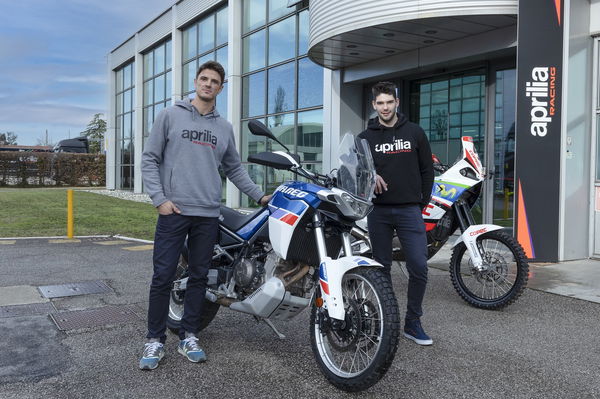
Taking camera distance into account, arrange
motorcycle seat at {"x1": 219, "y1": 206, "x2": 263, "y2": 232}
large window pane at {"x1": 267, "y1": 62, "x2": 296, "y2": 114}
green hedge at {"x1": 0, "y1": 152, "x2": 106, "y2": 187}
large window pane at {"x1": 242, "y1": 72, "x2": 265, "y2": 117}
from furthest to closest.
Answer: green hedge at {"x1": 0, "y1": 152, "x2": 106, "y2": 187} < large window pane at {"x1": 242, "y1": 72, "x2": 265, "y2": 117} < large window pane at {"x1": 267, "y1": 62, "x2": 296, "y2": 114} < motorcycle seat at {"x1": 219, "y1": 206, "x2": 263, "y2": 232}

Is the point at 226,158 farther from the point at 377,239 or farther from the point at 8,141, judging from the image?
the point at 8,141

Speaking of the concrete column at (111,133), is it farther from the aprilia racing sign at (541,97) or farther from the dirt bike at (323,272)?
the dirt bike at (323,272)

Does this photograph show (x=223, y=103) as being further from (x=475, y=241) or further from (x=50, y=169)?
(x=50, y=169)

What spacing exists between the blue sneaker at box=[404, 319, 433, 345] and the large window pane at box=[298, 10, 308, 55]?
10377mm

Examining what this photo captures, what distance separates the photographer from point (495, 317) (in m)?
4.72

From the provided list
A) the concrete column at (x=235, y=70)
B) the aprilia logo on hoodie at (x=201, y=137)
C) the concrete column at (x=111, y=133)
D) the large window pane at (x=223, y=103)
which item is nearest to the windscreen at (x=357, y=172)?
the aprilia logo on hoodie at (x=201, y=137)

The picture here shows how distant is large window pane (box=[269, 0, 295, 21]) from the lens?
14.1m

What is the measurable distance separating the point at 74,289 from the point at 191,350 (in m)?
2.64

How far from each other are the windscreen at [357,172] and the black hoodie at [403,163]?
22.1 inches

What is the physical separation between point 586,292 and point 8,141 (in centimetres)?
10669

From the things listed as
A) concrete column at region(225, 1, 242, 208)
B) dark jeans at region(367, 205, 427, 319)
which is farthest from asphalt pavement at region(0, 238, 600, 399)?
concrete column at region(225, 1, 242, 208)

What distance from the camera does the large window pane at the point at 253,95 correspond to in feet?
50.8

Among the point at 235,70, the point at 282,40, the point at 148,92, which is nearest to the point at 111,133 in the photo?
the point at 148,92

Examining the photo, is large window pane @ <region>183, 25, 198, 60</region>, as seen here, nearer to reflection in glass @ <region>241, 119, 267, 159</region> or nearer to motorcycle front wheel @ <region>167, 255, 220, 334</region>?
reflection in glass @ <region>241, 119, 267, 159</region>
